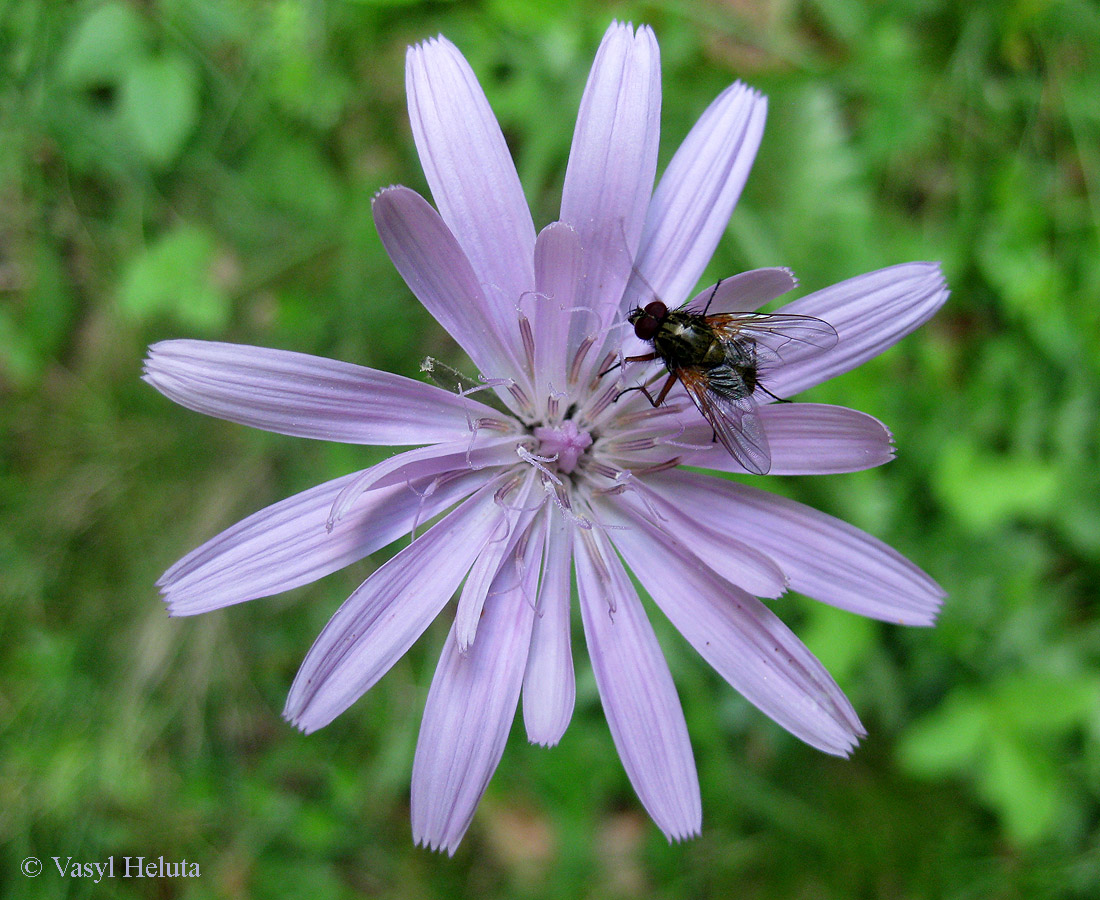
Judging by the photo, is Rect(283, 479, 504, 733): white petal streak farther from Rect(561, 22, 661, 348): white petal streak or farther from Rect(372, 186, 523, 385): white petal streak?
Rect(561, 22, 661, 348): white petal streak

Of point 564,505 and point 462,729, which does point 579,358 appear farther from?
point 462,729

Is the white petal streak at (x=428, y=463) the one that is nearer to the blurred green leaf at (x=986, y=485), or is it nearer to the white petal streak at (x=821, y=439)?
the white petal streak at (x=821, y=439)

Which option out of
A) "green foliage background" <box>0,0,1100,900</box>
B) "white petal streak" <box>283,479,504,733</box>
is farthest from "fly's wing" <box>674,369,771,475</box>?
"green foliage background" <box>0,0,1100,900</box>

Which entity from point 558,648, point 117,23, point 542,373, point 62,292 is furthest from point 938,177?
point 62,292

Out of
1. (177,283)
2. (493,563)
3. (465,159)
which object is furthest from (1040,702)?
(177,283)

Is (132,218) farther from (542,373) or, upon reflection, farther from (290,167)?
(542,373)
